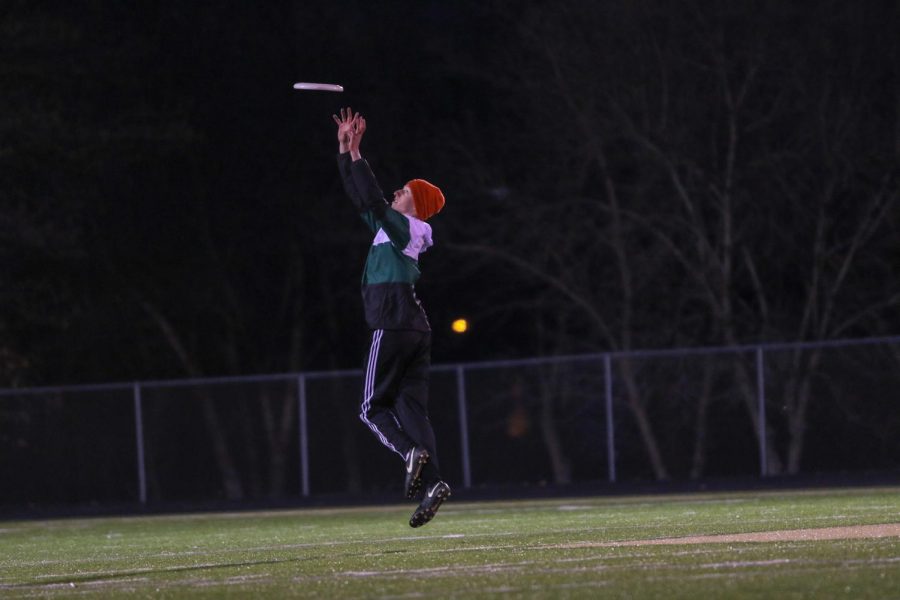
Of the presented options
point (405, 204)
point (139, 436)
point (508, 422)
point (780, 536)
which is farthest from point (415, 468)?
point (139, 436)

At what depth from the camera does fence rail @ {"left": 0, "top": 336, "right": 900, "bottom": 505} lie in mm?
24062

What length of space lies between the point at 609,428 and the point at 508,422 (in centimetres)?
163

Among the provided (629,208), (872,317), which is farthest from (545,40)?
(872,317)

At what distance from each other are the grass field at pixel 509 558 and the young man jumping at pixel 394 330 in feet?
1.78

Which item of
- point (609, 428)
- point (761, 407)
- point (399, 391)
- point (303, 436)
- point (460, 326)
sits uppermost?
point (399, 391)

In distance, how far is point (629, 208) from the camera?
Answer: 27.4m

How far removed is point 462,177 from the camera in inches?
1123

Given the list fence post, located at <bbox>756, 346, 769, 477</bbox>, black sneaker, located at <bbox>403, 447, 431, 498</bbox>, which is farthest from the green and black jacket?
fence post, located at <bbox>756, 346, 769, 477</bbox>

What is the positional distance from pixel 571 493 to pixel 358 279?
9139 millimetres

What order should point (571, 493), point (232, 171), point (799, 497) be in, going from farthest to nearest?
point (232, 171)
point (571, 493)
point (799, 497)

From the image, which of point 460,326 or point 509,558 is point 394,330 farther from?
point 460,326

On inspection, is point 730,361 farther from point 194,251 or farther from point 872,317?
point 194,251

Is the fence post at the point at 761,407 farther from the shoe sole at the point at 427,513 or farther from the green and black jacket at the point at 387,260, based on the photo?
the shoe sole at the point at 427,513

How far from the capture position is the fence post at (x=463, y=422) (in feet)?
84.4
